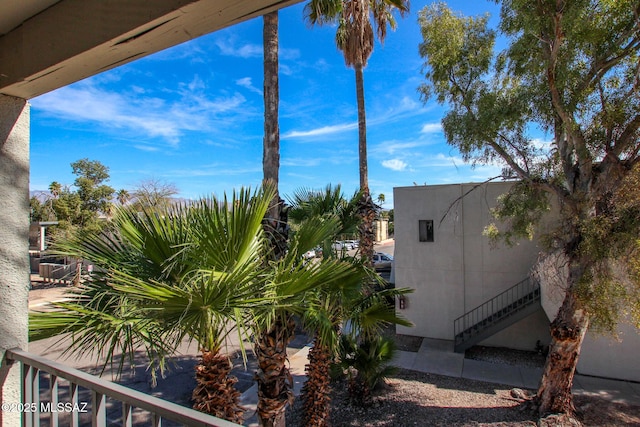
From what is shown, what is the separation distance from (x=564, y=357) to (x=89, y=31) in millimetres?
7778

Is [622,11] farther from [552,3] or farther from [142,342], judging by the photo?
[142,342]

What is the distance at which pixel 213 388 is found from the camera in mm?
3219

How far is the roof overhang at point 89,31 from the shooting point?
1237mm

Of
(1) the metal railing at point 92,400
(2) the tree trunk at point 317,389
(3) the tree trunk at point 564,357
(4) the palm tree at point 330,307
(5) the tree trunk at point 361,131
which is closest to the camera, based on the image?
(1) the metal railing at point 92,400

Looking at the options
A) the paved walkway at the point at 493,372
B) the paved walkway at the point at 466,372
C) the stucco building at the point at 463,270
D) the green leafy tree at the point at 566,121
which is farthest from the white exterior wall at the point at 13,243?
the stucco building at the point at 463,270

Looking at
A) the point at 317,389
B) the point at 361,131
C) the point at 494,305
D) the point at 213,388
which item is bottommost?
the point at 317,389

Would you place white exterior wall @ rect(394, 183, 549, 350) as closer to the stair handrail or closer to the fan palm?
the stair handrail

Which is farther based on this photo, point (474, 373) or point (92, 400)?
point (474, 373)

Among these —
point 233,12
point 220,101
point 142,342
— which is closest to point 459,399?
point 142,342

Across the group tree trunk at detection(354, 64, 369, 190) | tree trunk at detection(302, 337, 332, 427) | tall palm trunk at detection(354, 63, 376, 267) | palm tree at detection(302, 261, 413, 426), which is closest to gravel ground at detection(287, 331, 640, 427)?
tree trunk at detection(302, 337, 332, 427)

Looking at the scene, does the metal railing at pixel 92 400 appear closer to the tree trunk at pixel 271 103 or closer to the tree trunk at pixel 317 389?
the tree trunk at pixel 271 103

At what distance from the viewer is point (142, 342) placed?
103 inches

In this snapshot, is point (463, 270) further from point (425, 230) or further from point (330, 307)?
point (330, 307)

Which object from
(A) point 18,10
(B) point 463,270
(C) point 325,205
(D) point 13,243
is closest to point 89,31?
(A) point 18,10
